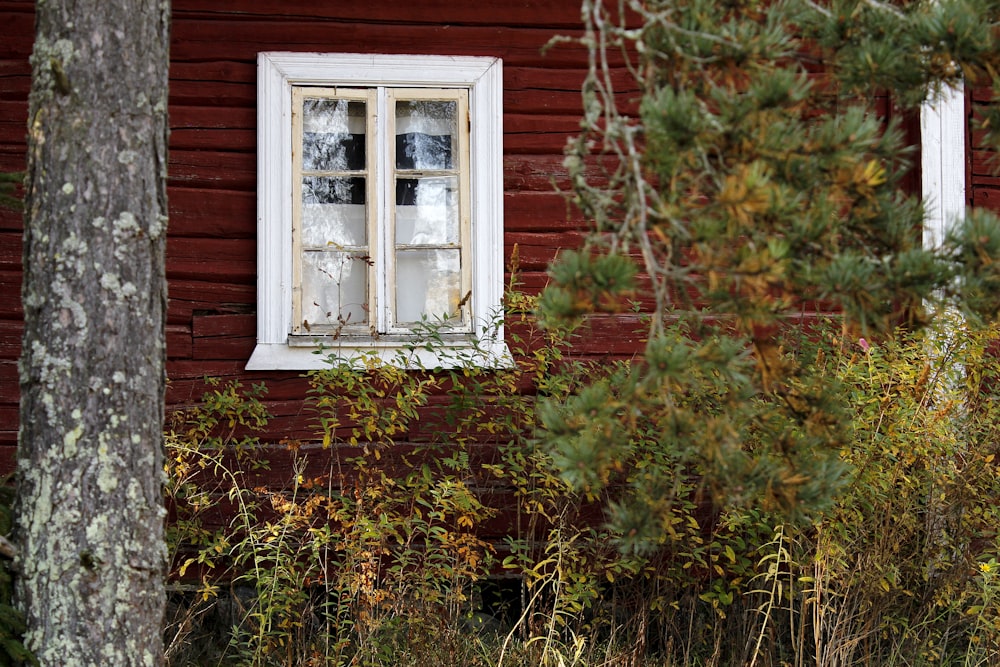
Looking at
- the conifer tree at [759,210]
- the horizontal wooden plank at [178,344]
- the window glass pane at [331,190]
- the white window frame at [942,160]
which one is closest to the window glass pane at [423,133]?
the window glass pane at [331,190]

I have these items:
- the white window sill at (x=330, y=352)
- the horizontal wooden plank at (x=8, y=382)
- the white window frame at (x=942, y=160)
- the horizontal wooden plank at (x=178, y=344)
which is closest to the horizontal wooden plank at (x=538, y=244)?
the white window sill at (x=330, y=352)

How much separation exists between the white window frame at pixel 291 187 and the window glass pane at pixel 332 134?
11cm

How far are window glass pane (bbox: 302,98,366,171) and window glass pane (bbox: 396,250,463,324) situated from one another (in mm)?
529

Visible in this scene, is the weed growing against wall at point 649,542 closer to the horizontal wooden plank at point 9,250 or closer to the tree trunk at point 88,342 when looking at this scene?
the tree trunk at point 88,342

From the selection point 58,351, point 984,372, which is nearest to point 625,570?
point 984,372

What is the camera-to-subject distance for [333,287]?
502cm

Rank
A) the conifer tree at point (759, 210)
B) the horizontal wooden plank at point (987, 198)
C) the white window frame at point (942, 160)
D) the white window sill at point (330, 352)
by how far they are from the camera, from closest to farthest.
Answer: the conifer tree at point (759, 210), the white window sill at point (330, 352), the white window frame at point (942, 160), the horizontal wooden plank at point (987, 198)

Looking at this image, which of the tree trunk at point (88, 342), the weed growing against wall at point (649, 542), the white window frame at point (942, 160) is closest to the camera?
the tree trunk at point (88, 342)

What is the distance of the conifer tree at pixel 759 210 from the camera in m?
1.96

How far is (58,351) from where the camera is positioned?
2.96 metres

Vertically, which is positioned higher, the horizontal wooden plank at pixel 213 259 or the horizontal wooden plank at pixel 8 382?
the horizontal wooden plank at pixel 213 259

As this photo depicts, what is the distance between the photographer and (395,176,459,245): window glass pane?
16.6 ft

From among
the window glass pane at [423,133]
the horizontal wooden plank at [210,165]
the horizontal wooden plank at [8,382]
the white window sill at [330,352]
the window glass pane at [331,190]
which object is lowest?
the horizontal wooden plank at [8,382]

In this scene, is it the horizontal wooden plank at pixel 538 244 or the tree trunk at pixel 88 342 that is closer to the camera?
the tree trunk at pixel 88 342
